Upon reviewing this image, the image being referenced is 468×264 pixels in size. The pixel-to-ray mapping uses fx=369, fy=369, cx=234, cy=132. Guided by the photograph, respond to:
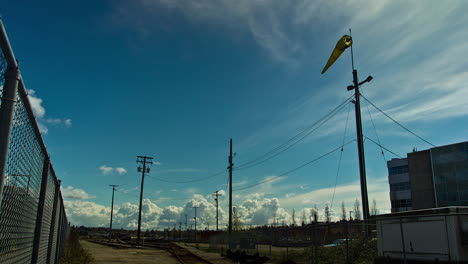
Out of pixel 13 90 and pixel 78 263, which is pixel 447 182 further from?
pixel 13 90

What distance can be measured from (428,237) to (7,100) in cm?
1476

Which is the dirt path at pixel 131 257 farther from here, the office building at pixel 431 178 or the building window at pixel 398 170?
the building window at pixel 398 170

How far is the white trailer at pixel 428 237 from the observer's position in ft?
41.7

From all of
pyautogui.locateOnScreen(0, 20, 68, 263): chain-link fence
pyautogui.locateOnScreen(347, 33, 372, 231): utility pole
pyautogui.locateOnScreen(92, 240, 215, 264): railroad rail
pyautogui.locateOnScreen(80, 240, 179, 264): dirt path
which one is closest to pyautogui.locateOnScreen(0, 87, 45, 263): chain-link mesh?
pyautogui.locateOnScreen(0, 20, 68, 263): chain-link fence

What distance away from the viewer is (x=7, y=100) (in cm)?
259

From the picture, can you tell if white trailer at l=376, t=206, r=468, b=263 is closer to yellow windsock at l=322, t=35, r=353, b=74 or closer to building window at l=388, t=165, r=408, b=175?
yellow windsock at l=322, t=35, r=353, b=74

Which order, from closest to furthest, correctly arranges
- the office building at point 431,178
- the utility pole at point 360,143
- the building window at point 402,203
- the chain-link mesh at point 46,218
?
the chain-link mesh at point 46,218 < the utility pole at point 360,143 < the office building at point 431,178 < the building window at point 402,203

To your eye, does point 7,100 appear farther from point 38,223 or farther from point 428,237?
point 428,237

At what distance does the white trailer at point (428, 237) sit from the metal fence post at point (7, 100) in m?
12.5

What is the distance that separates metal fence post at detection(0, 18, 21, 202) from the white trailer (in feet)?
40.9

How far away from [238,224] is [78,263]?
51097 mm

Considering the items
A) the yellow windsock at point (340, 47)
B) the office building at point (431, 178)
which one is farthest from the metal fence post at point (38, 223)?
the office building at point (431, 178)

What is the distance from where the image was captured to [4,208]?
9.50 feet

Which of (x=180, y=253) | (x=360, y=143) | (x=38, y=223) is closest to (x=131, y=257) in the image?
(x=180, y=253)
